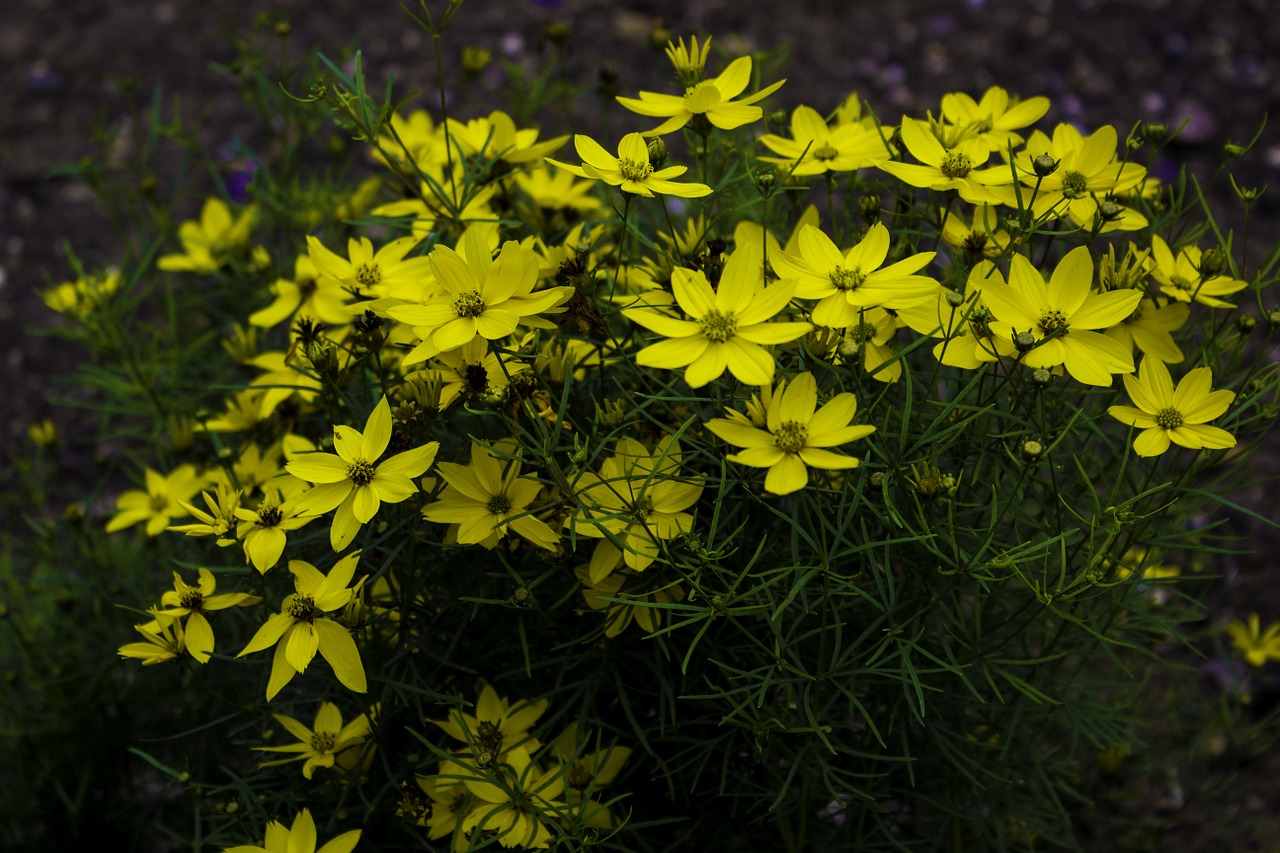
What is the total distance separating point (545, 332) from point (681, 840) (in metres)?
0.56

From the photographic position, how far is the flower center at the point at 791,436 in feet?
3.07

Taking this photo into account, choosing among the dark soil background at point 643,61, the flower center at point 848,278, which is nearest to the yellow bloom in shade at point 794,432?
the flower center at point 848,278

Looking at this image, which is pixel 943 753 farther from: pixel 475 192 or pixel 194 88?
pixel 194 88

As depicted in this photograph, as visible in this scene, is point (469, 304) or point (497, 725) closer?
point (469, 304)

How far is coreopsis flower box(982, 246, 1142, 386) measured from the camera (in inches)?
40.4

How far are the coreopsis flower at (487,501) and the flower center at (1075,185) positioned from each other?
1.92 feet

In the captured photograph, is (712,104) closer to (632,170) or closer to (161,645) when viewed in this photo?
(632,170)

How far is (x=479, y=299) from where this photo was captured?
3.35 feet

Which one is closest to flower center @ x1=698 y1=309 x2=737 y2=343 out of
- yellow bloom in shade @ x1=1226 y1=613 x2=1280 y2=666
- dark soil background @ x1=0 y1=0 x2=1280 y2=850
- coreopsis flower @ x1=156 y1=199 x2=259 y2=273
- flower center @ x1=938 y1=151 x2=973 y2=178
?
flower center @ x1=938 y1=151 x2=973 y2=178

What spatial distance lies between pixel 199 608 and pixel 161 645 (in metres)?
0.06

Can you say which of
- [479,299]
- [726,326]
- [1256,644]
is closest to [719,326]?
[726,326]

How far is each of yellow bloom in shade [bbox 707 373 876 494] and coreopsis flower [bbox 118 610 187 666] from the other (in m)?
0.56

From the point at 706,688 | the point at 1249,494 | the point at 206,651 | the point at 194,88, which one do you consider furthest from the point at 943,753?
the point at 194,88

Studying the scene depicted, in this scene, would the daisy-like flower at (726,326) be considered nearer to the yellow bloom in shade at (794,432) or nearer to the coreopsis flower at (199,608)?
the yellow bloom in shade at (794,432)
